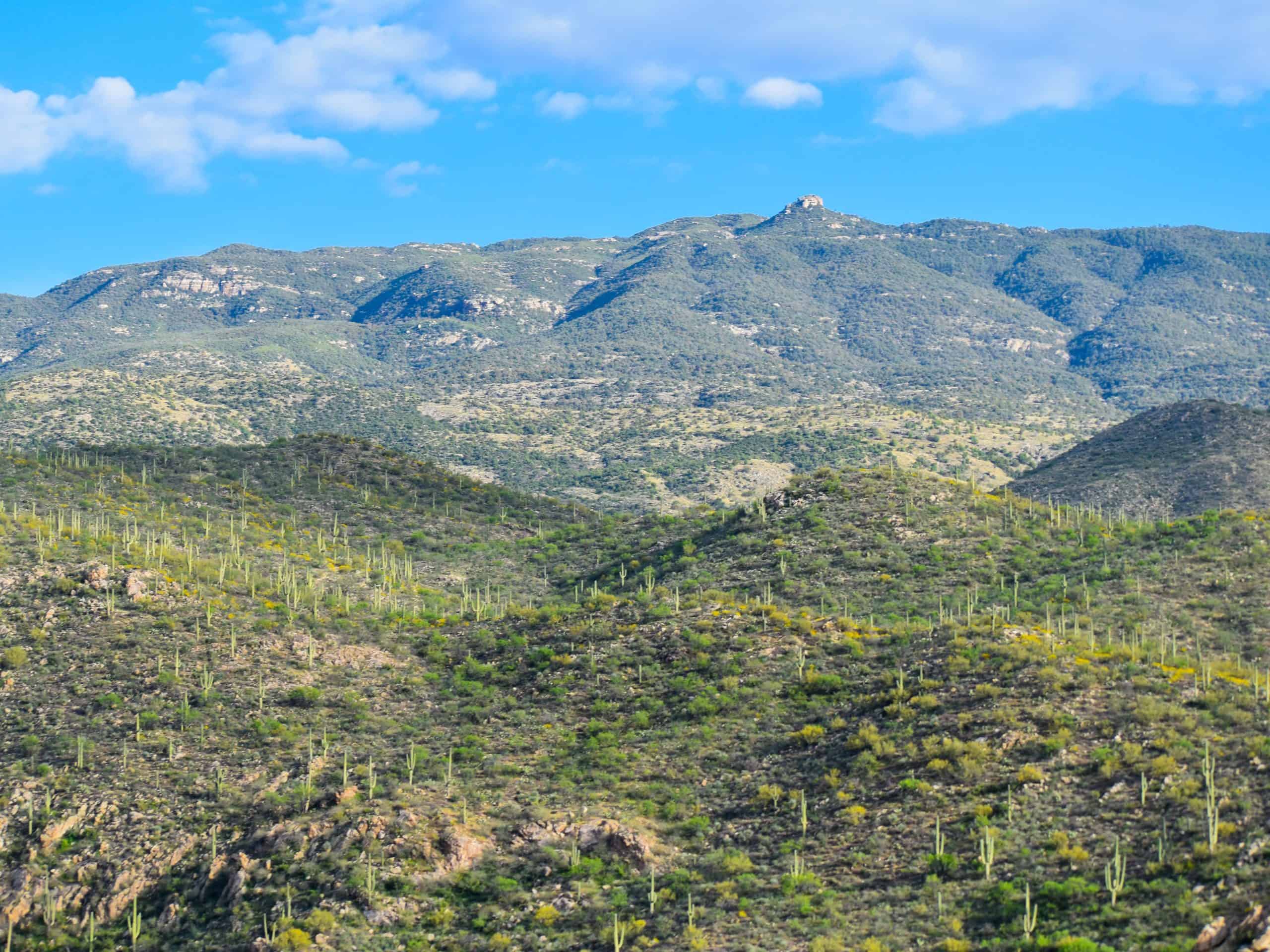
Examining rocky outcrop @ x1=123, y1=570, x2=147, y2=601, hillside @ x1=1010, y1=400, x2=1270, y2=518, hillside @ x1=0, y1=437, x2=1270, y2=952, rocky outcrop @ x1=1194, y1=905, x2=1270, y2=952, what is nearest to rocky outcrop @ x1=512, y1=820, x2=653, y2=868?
hillside @ x1=0, y1=437, x2=1270, y2=952

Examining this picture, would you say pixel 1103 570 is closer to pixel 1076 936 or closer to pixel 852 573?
pixel 852 573

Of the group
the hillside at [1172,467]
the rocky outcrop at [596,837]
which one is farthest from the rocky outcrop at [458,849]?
the hillside at [1172,467]

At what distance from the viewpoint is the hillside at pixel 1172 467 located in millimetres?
112562

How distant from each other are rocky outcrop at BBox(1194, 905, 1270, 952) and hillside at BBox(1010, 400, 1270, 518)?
85021 millimetres

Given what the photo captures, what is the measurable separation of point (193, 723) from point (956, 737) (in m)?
27.8

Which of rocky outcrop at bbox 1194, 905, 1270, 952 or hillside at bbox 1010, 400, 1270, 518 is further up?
hillside at bbox 1010, 400, 1270, 518

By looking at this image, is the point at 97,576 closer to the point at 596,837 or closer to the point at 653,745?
the point at 653,745

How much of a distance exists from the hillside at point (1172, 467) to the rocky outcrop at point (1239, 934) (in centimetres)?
8502

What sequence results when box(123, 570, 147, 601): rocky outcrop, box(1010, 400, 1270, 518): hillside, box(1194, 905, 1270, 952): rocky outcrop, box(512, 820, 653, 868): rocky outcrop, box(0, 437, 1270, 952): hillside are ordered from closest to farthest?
box(1194, 905, 1270, 952): rocky outcrop
box(0, 437, 1270, 952): hillside
box(512, 820, 653, 868): rocky outcrop
box(123, 570, 147, 601): rocky outcrop
box(1010, 400, 1270, 518): hillside

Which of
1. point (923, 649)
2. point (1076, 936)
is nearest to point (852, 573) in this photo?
point (923, 649)

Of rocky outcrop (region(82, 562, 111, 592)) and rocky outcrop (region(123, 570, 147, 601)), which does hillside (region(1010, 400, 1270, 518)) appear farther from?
rocky outcrop (region(82, 562, 111, 592))

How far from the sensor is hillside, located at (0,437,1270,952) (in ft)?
113

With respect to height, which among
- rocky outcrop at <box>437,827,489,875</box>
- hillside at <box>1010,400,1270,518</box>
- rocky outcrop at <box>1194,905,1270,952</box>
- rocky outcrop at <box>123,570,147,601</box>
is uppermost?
hillside at <box>1010,400,1270,518</box>

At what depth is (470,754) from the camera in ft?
154
